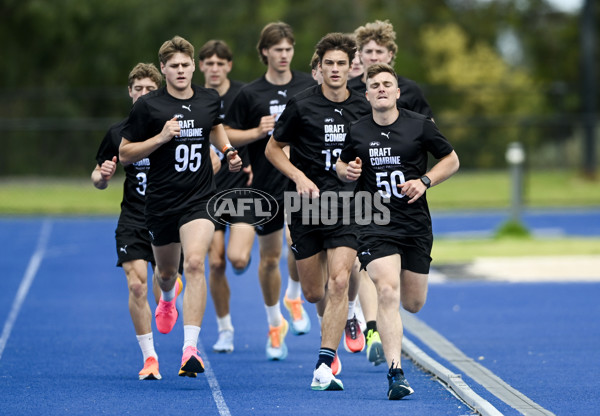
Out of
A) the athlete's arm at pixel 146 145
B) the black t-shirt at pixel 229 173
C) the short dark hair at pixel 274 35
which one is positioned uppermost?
the short dark hair at pixel 274 35

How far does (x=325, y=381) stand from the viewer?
795 centimetres

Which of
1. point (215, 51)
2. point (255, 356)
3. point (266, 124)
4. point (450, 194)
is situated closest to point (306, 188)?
point (266, 124)

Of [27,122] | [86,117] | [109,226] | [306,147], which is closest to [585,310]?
[306,147]

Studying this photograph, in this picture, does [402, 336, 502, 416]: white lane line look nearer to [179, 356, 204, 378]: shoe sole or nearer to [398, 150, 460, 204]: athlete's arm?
[398, 150, 460, 204]: athlete's arm

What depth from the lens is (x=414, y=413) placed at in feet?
23.4

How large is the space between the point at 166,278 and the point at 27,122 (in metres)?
28.4

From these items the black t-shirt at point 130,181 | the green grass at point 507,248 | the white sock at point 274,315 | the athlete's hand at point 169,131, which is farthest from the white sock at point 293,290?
the green grass at point 507,248

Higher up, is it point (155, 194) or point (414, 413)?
point (155, 194)

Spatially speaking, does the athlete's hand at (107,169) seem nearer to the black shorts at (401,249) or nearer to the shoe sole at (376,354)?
the black shorts at (401,249)

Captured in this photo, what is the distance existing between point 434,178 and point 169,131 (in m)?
1.88

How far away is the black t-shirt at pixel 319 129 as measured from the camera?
8.45 metres

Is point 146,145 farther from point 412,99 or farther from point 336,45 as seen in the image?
point 412,99

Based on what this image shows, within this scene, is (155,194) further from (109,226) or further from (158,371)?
(109,226)

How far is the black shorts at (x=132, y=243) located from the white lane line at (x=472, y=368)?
2.60 metres
